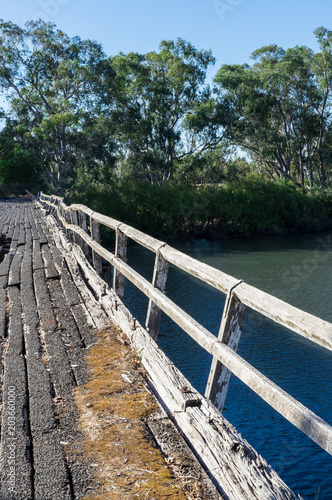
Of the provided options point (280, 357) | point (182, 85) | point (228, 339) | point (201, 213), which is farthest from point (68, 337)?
point (182, 85)

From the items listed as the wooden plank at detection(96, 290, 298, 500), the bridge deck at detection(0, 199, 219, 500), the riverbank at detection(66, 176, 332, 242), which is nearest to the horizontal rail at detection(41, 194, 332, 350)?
the wooden plank at detection(96, 290, 298, 500)

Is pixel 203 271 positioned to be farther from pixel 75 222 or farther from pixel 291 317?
pixel 75 222

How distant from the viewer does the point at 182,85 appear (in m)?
38.9

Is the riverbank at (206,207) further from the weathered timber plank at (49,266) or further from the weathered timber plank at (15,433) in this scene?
the weathered timber plank at (15,433)

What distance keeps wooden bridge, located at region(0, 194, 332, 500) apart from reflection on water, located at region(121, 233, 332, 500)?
1.48 meters

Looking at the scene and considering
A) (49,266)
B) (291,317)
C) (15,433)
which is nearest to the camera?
(291,317)

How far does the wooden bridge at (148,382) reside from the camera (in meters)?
2.23

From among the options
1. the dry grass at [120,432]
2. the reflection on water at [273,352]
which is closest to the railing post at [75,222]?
the reflection on water at [273,352]

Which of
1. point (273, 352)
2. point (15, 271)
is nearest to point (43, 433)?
point (15, 271)

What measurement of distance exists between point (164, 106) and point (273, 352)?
31.0 metres

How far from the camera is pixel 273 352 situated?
1128cm

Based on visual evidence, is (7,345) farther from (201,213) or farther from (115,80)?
(115,80)

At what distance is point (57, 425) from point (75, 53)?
4108 centimetres

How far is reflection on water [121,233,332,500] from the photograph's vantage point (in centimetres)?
685
